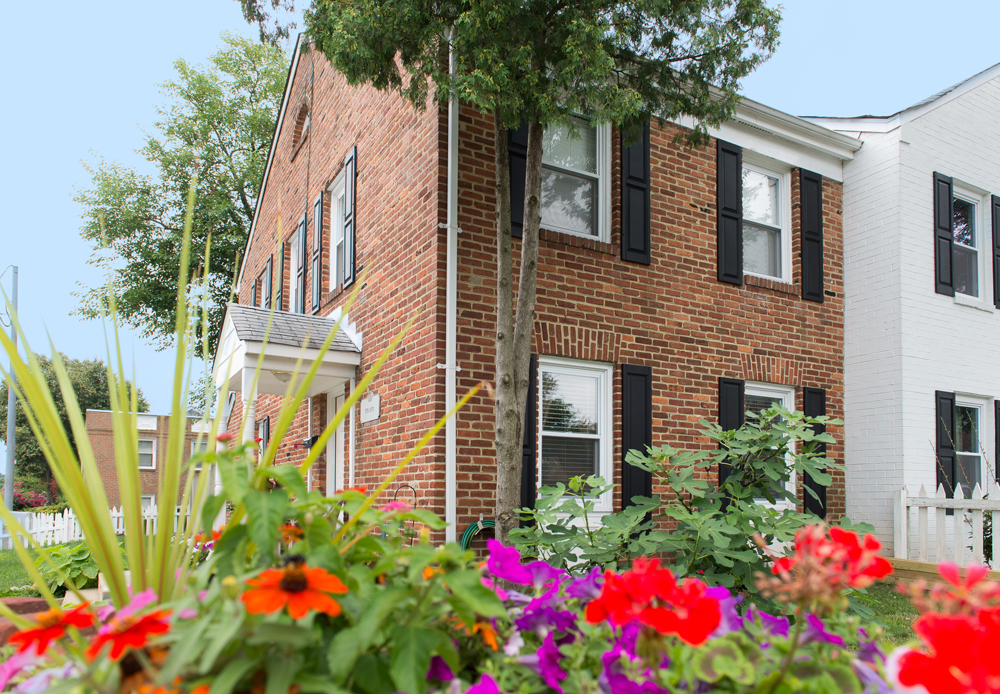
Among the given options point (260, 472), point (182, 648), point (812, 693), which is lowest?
point (812, 693)

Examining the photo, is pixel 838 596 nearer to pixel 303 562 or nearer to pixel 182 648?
pixel 303 562

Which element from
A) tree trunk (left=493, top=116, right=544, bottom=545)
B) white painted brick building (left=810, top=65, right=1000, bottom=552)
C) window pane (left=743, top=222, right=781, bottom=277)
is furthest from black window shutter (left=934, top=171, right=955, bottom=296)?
tree trunk (left=493, top=116, right=544, bottom=545)

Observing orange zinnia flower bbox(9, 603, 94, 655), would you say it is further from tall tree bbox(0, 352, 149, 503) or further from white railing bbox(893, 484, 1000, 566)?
tall tree bbox(0, 352, 149, 503)

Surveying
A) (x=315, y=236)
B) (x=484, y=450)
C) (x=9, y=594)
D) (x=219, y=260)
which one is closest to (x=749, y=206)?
(x=484, y=450)

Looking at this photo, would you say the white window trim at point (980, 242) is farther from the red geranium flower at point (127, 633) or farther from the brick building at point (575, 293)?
the red geranium flower at point (127, 633)

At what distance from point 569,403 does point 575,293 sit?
102 cm

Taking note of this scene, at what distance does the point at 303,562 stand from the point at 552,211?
5.92 metres

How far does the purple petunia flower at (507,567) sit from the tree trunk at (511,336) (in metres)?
2.89

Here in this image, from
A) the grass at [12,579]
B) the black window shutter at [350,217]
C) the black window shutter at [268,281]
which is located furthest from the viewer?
the black window shutter at [268,281]

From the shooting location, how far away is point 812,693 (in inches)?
45.2

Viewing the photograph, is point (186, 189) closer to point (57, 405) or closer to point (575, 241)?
point (575, 241)

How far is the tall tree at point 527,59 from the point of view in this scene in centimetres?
441

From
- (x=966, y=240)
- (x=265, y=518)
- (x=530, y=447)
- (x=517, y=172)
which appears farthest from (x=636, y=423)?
(x=966, y=240)

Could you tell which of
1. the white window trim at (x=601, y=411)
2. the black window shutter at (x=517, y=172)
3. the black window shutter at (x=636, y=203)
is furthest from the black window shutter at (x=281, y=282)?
the black window shutter at (x=636, y=203)
